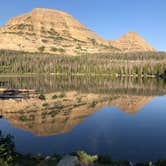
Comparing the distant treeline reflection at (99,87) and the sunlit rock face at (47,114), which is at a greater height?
the distant treeline reflection at (99,87)

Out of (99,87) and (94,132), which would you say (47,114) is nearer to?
(94,132)

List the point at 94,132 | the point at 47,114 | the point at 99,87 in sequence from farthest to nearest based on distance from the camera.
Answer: the point at 99,87, the point at 47,114, the point at 94,132

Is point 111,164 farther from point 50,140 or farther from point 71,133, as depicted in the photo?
point 71,133

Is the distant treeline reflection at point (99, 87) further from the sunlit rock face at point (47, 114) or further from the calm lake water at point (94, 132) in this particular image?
the calm lake water at point (94, 132)

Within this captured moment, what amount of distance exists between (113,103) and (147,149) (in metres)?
40.1

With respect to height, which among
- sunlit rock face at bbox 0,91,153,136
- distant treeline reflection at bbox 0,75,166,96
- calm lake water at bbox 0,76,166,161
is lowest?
calm lake water at bbox 0,76,166,161

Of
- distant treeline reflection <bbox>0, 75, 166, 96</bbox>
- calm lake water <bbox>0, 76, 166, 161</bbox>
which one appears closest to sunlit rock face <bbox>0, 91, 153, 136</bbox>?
calm lake water <bbox>0, 76, 166, 161</bbox>

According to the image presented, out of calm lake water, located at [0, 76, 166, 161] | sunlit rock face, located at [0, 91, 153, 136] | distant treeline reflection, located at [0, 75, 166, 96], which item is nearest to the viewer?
calm lake water, located at [0, 76, 166, 161]

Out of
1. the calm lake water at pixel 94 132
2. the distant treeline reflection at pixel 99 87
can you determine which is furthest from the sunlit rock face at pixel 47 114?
the distant treeline reflection at pixel 99 87

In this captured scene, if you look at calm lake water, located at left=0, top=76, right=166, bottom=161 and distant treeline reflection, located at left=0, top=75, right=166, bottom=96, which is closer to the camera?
calm lake water, located at left=0, top=76, right=166, bottom=161

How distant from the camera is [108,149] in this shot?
3203 centimetres

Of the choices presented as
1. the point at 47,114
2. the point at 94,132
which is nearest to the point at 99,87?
the point at 47,114

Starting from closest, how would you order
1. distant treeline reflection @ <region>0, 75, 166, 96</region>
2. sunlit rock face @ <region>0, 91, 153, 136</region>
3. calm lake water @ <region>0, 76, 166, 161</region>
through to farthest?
calm lake water @ <region>0, 76, 166, 161</region> < sunlit rock face @ <region>0, 91, 153, 136</region> < distant treeline reflection @ <region>0, 75, 166, 96</region>

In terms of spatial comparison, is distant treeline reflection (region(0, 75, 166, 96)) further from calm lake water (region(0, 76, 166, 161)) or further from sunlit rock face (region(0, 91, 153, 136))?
calm lake water (region(0, 76, 166, 161))
